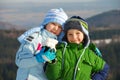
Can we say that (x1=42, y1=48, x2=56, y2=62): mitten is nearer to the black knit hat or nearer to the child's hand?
the child's hand

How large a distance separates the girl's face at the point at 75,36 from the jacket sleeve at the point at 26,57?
0.32 metres

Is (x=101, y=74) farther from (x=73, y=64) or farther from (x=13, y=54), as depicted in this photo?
(x=13, y=54)

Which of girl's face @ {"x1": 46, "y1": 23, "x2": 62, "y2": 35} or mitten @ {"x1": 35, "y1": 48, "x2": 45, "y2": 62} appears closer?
mitten @ {"x1": 35, "y1": 48, "x2": 45, "y2": 62}

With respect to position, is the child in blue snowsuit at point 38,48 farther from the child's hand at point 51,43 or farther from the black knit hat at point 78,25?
the black knit hat at point 78,25

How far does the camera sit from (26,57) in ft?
10.2

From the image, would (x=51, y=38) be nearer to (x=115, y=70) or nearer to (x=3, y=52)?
(x=115, y=70)

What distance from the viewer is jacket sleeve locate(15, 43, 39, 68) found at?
120 inches

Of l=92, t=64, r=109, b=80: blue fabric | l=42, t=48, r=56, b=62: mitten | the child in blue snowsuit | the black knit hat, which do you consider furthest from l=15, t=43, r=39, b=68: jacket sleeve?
l=92, t=64, r=109, b=80: blue fabric

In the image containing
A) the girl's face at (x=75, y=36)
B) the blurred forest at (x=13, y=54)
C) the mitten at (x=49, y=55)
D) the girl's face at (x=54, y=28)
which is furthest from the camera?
the blurred forest at (x=13, y=54)

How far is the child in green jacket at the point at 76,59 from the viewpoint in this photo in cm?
295

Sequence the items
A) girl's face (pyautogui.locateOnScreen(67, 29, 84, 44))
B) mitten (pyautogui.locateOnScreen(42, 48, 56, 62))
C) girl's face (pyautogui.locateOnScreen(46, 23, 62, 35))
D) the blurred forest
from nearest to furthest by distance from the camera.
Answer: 1. mitten (pyautogui.locateOnScreen(42, 48, 56, 62))
2. girl's face (pyautogui.locateOnScreen(67, 29, 84, 44))
3. girl's face (pyautogui.locateOnScreen(46, 23, 62, 35))
4. the blurred forest

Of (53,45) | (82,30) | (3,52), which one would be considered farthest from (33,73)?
(3,52)

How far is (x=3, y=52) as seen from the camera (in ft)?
237

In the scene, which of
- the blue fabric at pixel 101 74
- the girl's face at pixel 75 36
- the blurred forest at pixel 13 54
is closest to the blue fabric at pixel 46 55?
the girl's face at pixel 75 36
